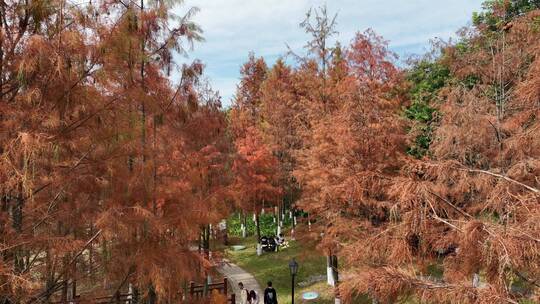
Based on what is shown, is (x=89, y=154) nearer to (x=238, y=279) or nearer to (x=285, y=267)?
(x=238, y=279)

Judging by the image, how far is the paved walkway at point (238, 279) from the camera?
886 inches

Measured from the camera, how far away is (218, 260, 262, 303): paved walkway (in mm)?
22494

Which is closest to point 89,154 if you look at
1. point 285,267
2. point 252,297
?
point 252,297

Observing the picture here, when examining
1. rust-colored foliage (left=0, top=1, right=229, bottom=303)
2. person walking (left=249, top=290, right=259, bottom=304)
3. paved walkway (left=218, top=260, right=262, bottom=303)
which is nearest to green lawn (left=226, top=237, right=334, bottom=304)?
paved walkway (left=218, top=260, right=262, bottom=303)

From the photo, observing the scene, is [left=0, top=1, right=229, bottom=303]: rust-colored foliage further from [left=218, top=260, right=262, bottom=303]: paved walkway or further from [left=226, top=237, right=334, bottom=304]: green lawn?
[left=218, top=260, right=262, bottom=303]: paved walkway

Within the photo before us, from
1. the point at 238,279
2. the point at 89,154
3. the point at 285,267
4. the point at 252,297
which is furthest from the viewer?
the point at 285,267

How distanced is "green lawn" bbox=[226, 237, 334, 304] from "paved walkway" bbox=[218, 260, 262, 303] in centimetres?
33

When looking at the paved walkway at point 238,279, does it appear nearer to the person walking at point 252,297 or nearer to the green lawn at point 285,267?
the green lawn at point 285,267

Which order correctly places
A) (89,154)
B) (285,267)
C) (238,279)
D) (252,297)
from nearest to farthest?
(89,154)
(252,297)
(238,279)
(285,267)

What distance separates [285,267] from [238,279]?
276 cm

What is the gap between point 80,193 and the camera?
31.9ft

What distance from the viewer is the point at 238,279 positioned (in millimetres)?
24875

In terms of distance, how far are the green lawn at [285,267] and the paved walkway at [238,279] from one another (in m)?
0.33

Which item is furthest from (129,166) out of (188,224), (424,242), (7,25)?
(424,242)
